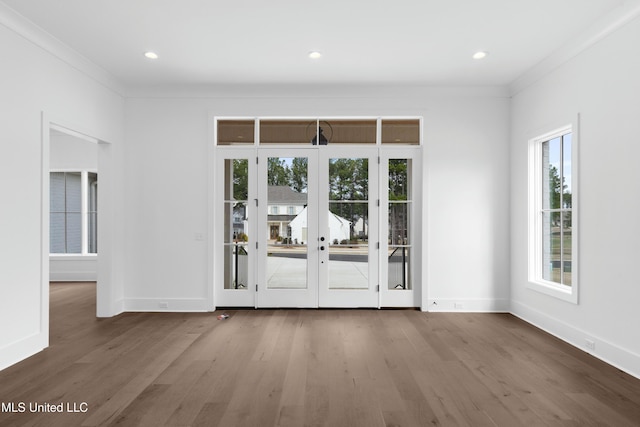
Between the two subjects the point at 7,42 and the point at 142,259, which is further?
the point at 142,259

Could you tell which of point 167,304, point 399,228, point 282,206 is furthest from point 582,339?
point 167,304

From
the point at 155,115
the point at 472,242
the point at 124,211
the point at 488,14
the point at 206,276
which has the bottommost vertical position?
the point at 206,276

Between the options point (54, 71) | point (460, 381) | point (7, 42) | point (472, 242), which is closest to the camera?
point (460, 381)

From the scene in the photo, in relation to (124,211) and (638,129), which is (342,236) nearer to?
(124,211)

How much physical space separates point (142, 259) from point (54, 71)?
2497mm

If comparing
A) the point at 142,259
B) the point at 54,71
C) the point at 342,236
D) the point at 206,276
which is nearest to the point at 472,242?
the point at 342,236

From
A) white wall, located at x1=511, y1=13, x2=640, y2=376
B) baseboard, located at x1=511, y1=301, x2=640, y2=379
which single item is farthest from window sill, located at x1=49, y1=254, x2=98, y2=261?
white wall, located at x1=511, y1=13, x2=640, y2=376

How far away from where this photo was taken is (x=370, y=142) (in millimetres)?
5410

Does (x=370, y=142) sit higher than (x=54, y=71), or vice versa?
(x=54, y=71)

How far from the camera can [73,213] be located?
8.13 m

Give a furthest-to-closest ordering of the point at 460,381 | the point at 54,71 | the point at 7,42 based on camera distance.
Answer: the point at 54,71 → the point at 7,42 → the point at 460,381

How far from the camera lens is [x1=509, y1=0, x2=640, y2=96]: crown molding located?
3.20 m

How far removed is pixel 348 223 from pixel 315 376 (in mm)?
2574

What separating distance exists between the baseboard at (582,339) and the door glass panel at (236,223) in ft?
12.2
